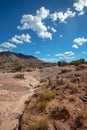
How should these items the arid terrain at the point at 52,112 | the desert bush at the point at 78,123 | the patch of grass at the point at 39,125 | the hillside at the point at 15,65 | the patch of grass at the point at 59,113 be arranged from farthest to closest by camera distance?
the hillside at the point at 15,65 < the patch of grass at the point at 59,113 < the arid terrain at the point at 52,112 < the desert bush at the point at 78,123 < the patch of grass at the point at 39,125

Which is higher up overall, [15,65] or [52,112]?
[15,65]

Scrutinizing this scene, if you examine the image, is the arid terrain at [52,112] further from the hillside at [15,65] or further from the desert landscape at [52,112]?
the hillside at [15,65]

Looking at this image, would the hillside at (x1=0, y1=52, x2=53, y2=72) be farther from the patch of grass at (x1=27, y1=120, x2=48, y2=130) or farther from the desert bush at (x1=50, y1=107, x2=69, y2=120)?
the patch of grass at (x1=27, y1=120, x2=48, y2=130)

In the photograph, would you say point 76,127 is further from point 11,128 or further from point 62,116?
point 11,128

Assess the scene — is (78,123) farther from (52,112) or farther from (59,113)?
(52,112)

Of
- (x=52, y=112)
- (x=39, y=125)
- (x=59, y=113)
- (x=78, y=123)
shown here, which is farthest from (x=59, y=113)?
(x=39, y=125)

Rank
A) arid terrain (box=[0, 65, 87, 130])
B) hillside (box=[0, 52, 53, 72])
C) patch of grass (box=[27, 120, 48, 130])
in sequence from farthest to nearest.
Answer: hillside (box=[0, 52, 53, 72]), arid terrain (box=[0, 65, 87, 130]), patch of grass (box=[27, 120, 48, 130])

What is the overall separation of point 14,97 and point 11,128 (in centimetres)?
980

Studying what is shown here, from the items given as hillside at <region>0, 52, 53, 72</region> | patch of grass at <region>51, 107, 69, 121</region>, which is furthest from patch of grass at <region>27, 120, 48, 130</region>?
hillside at <region>0, 52, 53, 72</region>

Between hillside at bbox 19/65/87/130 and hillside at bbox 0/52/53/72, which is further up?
hillside at bbox 0/52/53/72

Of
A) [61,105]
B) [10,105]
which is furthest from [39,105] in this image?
[10,105]

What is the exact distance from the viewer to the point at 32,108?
52.5 feet

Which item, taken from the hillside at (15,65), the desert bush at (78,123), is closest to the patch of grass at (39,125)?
the desert bush at (78,123)

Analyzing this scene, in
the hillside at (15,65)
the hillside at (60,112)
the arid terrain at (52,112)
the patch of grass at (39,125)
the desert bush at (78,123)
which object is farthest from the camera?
the hillside at (15,65)
